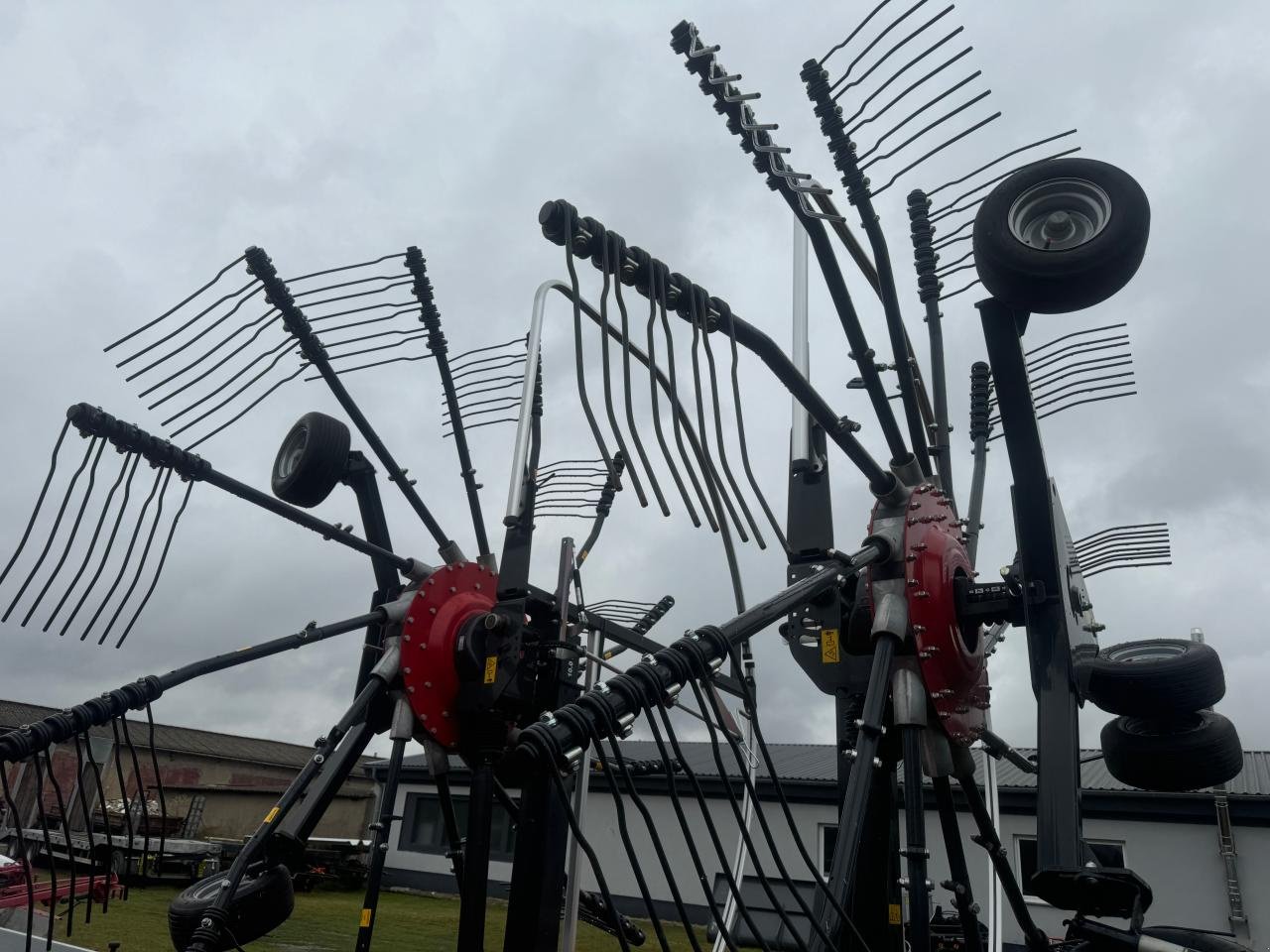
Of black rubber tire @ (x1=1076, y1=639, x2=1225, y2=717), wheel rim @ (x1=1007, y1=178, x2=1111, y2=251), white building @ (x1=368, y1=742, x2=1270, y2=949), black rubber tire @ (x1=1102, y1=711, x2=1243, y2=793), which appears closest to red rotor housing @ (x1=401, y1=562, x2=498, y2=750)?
black rubber tire @ (x1=1076, y1=639, x2=1225, y2=717)

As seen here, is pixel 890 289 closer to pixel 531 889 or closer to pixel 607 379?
pixel 607 379

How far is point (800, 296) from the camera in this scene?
5.30m

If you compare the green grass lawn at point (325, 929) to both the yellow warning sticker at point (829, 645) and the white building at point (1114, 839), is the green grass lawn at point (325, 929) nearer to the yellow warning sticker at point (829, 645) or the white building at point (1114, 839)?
the white building at point (1114, 839)

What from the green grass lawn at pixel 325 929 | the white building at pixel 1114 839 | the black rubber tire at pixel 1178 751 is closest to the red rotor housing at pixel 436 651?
the black rubber tire at pixel 1178 751

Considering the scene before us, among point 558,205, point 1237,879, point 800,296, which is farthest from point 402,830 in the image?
point 558,205

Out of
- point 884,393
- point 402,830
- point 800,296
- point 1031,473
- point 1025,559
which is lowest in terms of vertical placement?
point 402,830

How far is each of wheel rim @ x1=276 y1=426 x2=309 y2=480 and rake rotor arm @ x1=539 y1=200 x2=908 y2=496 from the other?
3.15 metres

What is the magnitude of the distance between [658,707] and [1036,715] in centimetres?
206

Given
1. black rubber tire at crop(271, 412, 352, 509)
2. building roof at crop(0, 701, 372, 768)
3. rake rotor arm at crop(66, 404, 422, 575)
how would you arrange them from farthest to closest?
building roof at crop(0, 701, 372, 768) < black rubber tire at crop(271, 412, 352, 509) < rake rotor arm at crop(66, 404, 422, 575)

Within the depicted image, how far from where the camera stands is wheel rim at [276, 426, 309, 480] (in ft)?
19.8

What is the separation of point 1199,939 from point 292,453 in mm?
5280

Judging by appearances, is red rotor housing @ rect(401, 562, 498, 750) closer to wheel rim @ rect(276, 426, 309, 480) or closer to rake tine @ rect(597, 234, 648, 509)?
wheel rim @ rect(276, 426, 309, 480)

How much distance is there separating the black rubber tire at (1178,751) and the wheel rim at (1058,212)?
2.13 metres

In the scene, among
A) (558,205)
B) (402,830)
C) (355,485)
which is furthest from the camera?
(402,830)
